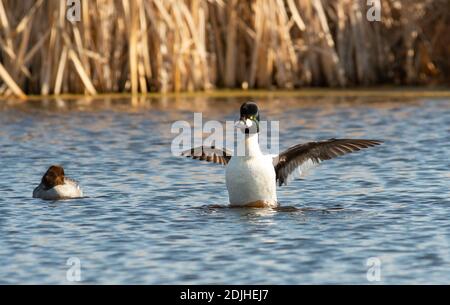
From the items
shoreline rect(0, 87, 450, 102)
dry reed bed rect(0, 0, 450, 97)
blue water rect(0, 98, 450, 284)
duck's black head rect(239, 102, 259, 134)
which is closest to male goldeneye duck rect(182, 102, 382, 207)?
duck's black head rect(239, 102, 259, 134)

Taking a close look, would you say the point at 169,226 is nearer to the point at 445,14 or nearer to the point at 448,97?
the point at 448,97

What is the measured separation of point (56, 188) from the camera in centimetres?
1018

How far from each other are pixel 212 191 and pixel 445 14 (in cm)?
942

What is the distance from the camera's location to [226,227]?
900 cm

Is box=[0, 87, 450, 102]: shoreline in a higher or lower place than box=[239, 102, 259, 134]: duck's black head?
lower

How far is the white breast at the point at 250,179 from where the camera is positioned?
31.3 ft

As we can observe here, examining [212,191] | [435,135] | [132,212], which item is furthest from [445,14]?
[132,212]

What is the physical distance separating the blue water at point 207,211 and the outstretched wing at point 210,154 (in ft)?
1.15

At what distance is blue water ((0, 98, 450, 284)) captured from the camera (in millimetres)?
7602

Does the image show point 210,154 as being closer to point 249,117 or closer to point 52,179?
point 249,117

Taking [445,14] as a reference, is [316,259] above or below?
below

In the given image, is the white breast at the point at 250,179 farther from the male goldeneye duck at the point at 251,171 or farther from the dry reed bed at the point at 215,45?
the dry reed bed at the point at 215,45

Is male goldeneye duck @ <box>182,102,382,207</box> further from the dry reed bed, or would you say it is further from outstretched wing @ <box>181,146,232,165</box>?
the dry reed bed

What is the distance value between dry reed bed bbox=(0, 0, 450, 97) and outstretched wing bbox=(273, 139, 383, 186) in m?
7.09
